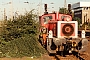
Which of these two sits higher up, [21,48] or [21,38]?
[21,38]

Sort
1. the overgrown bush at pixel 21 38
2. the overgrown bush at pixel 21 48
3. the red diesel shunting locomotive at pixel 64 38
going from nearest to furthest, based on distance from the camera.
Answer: the overgrown bush at pixel 21 48
the overgrown bush at pixel 21 38
the red diesel shunting locomotive at pixel 64 38

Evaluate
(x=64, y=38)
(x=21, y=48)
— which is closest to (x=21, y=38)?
(x=21, y=48)

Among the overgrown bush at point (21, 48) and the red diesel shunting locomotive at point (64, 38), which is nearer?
the overgrown bush at point (21, 48)

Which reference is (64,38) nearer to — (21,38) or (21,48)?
(21,38)

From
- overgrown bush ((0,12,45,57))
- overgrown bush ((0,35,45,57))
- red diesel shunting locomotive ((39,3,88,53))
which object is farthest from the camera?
red diesel shunting locomotive ((39,3,88,53))

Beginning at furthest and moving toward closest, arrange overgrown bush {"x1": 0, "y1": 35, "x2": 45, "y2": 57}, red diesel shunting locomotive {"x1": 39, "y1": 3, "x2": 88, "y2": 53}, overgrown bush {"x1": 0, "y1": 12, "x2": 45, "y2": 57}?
red diesel shunting locomotive {"x1": 39, "y1": 3, "x2": 88, "y2": 53}, overgrown bush {"x1": 0, "y1": 12, "x2": 45, "y2": 57}, overgrown bush {"x1": 0, "y1": 35, "x2": 45, "y2": 57}

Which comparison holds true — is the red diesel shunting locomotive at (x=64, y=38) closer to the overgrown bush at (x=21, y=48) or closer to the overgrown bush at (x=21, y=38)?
the overgrown bush at (x=21, y=38)

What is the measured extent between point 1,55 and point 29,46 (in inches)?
54.4

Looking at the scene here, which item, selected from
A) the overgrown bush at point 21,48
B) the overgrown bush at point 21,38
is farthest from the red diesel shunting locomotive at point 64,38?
the overgrown bush at point 21,48

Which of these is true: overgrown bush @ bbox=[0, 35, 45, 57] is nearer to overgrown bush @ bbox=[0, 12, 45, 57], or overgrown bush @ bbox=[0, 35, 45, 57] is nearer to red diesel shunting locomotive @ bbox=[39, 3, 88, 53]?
overgrown bush @ bbox=[0, 12, 45, 57]

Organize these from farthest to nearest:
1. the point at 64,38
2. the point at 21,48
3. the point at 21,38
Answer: the point at 64,38 < the point at 21,38 < the point at 21,48

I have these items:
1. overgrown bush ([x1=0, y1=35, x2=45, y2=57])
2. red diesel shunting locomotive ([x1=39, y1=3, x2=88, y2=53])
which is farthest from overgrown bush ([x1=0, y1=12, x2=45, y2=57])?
red diesel shunting locomotive ([x1=39, y1=3, x2=88, y2=53])

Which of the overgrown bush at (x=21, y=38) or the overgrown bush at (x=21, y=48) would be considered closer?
the overgrown bush at (x=21, y=48)

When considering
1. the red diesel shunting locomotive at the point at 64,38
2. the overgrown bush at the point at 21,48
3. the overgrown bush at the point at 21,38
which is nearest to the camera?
→ the overgrown bush at the point at 21,48
